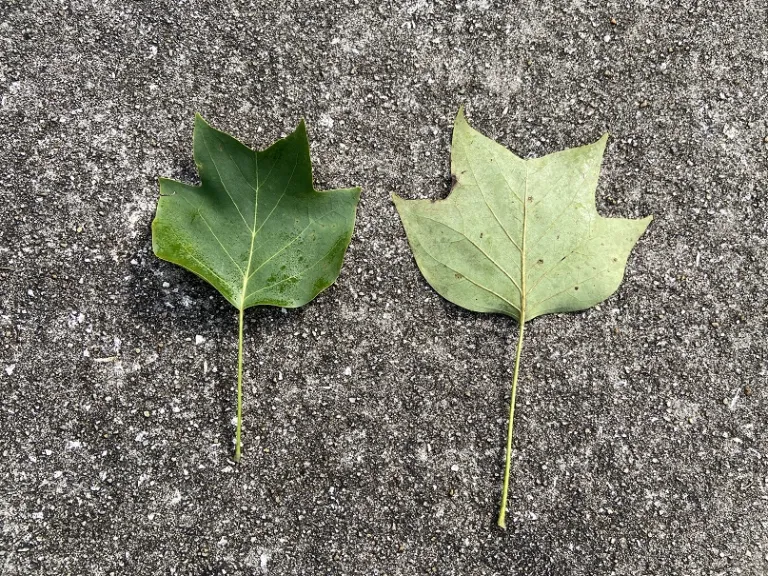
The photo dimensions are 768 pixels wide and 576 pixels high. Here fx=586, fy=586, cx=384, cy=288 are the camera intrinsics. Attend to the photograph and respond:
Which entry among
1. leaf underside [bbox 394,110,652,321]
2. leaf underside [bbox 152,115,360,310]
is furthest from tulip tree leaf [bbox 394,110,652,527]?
leaf underside [bbox 152,115,360,310]

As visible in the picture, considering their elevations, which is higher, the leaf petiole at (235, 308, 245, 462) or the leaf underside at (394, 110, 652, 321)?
the leaf underside at (394, 110, 652, 321)

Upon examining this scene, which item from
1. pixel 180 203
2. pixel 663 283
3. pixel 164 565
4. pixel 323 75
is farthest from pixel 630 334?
pixel 164 565

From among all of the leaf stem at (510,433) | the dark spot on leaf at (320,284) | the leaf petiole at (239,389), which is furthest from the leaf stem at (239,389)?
the leaf stem at (510,433)

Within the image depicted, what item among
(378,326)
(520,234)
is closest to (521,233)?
(520,234)

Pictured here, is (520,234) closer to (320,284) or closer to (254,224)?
(320,284)

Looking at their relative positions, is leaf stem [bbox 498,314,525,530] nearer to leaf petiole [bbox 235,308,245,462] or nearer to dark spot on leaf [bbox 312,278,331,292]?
dark spot on leaf [bbox 312,278,331,292]

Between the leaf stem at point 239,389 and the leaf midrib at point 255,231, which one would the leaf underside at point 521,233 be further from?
the leaf stem at point 239,389

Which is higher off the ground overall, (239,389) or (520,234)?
(520,234)
